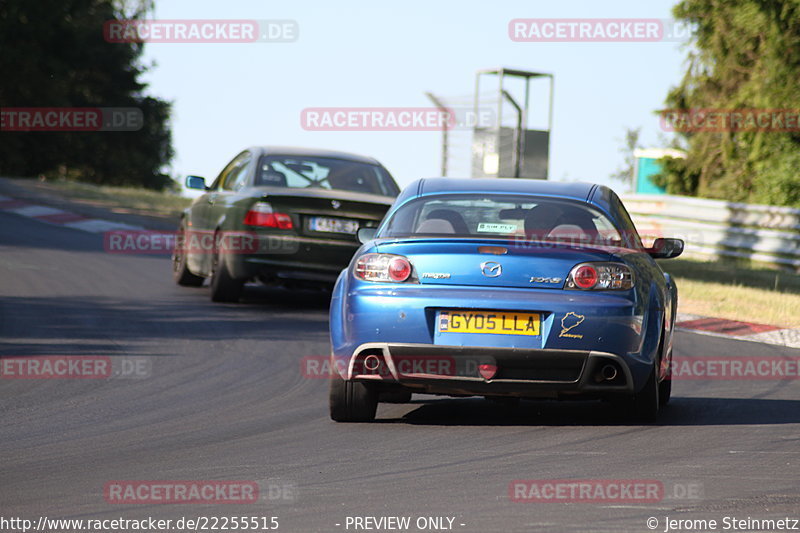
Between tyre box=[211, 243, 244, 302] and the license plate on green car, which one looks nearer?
the license plate on green car

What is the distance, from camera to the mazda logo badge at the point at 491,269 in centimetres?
705

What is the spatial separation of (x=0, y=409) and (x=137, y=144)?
53.3 metres

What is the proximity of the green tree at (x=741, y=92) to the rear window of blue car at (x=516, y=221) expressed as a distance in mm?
15784

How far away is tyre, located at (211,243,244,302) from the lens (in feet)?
44.2

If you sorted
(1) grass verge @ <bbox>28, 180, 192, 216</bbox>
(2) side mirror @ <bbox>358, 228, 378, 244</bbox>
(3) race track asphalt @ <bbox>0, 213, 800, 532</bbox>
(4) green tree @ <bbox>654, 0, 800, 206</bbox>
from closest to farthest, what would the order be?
1. (3) race track asphalt @ <bbox>0, 213, 800, 532</bbox>
2. (2) side mirror @ <bbox>358, 228, 378, 244</bbox>
3. (4) green tree @ <bbox>654, 0, 800, 206</bbox>
4. (1) grass verge @ <bbox>28, 180, 192, 216</bbox>

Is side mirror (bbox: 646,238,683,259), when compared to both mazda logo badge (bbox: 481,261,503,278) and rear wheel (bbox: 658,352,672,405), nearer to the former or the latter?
rear wheel (bbox: 658,352,672,405)

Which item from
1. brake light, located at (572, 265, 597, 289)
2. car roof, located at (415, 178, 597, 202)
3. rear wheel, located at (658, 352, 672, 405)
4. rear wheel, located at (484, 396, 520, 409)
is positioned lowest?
rear wheel, located at (484, 396, 520, 409)

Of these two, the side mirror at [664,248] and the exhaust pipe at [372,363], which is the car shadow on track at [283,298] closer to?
the side mirror at [664,248]

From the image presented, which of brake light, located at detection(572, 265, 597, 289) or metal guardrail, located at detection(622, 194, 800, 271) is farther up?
brake light, located at detection(572, 265, 597, 289)

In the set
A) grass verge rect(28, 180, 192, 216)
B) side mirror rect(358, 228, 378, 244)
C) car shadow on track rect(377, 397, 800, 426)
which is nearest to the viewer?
car shadow on track rect(377, 397, 800, 426)

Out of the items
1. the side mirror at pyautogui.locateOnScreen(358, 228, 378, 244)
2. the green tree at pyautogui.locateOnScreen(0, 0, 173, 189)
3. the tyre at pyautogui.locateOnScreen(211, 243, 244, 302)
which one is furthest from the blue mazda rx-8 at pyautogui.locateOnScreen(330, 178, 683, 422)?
the green tree at pyautogui.locateOnScreen(0, 0, 173, 189)

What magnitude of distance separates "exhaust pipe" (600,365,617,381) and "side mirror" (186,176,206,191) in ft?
24.8

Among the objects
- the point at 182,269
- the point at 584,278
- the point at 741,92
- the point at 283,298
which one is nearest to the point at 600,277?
the point at 584,278

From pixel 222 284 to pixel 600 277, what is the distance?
23.1 ft
